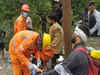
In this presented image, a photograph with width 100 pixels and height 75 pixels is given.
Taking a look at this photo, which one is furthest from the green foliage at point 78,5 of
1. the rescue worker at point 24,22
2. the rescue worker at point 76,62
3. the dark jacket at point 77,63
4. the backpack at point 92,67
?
the dark jacket at point 77,63

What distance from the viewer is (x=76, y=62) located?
10.1 ft

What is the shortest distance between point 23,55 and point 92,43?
3513mm

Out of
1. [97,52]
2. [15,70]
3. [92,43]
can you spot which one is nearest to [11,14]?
[92,43]

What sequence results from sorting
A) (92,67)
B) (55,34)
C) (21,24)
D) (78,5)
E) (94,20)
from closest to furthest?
1. (92,67)
2. (55,34)
3. (94,20)
4. (21,24)
5. (78,5)

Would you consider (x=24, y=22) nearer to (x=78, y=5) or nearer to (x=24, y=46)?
(x=24, y=46)

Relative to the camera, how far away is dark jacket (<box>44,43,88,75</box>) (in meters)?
3.07

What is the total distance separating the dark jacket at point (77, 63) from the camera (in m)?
3.07

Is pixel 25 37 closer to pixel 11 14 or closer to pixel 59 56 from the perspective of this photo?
pixel 59 56

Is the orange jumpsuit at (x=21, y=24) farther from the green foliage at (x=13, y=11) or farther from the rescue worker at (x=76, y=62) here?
the rescue worker at (x=76, y=62)

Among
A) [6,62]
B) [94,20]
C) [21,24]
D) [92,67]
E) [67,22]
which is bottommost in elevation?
[6,62]

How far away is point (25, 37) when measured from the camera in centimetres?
400

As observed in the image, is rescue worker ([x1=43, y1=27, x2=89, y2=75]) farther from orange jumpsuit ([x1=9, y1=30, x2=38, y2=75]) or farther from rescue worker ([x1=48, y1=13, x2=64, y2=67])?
rescue worker ([x1=48, y1=13, x2=64, y2=67])

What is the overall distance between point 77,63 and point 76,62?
0.02m

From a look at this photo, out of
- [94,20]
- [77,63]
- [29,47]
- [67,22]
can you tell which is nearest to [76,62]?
[77,63]
